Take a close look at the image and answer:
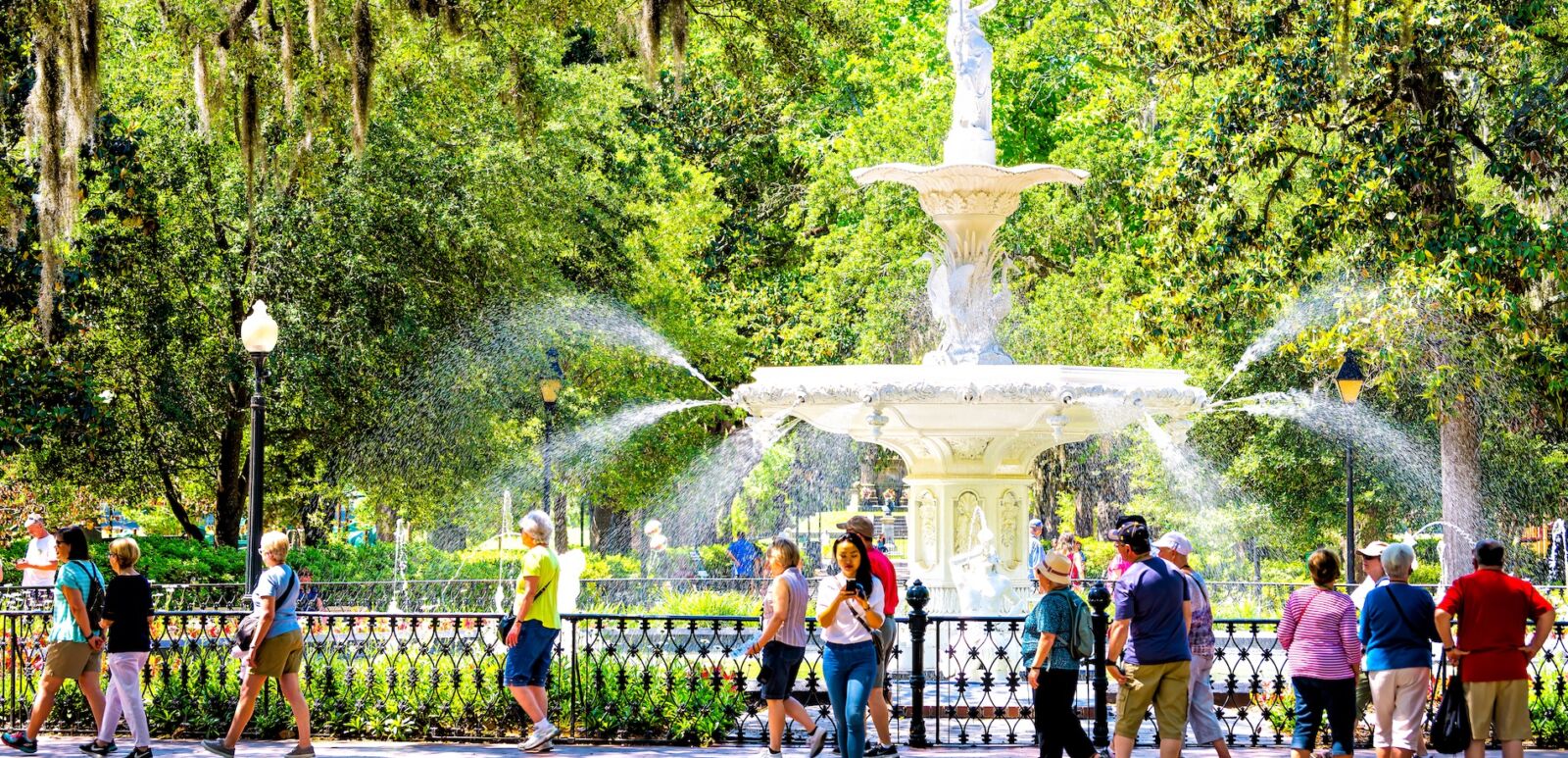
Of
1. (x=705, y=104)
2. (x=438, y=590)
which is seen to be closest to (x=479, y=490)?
(x=438, y=590)

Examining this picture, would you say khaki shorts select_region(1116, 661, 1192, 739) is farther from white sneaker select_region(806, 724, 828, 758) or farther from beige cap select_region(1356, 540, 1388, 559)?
white sneaker select_region(806, 724, 828, 758)

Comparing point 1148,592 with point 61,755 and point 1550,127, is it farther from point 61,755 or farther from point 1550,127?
point 1550,127

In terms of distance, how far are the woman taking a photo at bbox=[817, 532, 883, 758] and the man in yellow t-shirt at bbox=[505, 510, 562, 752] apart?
1858 mm

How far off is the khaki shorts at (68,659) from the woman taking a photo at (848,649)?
4316mm

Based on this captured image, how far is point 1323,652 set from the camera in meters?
9.15

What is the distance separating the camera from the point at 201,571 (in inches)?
961

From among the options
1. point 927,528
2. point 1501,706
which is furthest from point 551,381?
point 1501,706

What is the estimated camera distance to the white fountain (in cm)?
1322

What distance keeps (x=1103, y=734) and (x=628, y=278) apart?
20.6m

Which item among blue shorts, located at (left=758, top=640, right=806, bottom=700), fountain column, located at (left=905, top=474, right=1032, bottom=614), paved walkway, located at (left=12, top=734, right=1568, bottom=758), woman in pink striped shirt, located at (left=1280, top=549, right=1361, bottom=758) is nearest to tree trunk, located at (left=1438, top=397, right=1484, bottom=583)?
fountain column, located at (left=905, top=474, right=1032, bottom=614)

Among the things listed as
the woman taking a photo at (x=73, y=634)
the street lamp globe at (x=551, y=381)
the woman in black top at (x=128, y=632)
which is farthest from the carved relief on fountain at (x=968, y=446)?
the street lamp globe at (x=551, y=381)

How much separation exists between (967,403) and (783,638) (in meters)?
3.87

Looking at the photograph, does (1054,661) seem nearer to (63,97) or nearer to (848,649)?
(848,649)

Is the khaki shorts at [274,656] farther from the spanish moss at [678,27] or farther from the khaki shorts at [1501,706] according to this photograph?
the khaki shorts at [1501,706]
